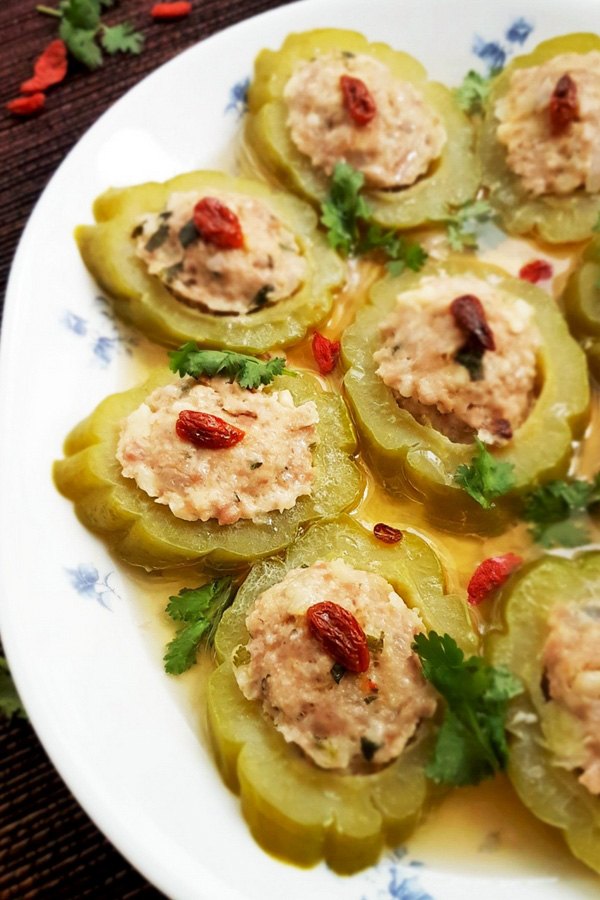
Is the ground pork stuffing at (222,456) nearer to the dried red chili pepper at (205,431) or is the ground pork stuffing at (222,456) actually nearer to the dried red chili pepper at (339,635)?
the dried red chili pepper at (205,431)

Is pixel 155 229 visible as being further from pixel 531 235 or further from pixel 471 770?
pixel 471 770

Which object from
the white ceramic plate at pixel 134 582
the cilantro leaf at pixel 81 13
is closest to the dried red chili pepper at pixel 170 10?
the cilantro leaf at pixel 81 13

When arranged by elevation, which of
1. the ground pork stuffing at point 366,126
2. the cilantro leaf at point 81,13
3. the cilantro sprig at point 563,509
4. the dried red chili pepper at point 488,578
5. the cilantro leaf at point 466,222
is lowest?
the dried red chili pepper at point 488,578

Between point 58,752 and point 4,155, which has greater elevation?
point 4,155

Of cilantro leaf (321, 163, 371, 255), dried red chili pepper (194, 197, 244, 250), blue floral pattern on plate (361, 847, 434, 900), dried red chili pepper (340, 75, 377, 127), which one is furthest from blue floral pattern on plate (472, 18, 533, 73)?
blue floral pattern on plate (361, 847, 434, 900)

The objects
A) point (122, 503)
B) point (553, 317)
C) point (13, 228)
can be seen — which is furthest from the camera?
point (13, 228)

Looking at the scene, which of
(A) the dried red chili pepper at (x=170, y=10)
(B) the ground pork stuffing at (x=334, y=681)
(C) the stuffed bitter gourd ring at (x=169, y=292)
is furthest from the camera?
(A) the dried red chili pepper at (x=170, y=10)

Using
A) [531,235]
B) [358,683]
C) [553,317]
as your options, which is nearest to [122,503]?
[358,683]

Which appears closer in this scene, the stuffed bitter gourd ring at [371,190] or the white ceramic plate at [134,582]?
the white ceramic plate at [134,582]
